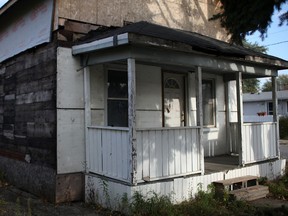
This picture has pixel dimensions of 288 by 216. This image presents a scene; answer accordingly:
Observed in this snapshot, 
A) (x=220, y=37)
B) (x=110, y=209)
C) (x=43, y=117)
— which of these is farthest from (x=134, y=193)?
(x=220, y=37)

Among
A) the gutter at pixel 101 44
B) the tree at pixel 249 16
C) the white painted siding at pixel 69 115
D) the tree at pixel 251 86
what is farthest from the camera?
the tree at pixel 251 86

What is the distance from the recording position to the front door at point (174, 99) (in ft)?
30.8

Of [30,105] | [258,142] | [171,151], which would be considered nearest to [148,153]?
[171,151]

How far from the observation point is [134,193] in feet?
19.9

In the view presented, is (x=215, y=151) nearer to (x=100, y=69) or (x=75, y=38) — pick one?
(x=100, y=69)

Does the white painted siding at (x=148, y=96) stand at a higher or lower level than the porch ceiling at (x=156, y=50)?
lower

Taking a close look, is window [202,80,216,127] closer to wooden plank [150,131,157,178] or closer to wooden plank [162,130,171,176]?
wooden plank [162,130,171,176]

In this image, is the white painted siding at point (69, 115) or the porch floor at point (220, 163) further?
the porch floor at point (220, 163)

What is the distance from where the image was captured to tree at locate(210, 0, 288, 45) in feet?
17.6

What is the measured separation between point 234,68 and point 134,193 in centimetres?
393

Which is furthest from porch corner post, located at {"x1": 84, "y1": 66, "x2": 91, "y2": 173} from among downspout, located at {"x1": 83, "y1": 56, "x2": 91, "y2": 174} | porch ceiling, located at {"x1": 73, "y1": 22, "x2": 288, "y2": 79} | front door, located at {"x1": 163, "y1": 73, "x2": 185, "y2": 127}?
front door, located at {"x1": 163, "y1": 73, "x2": 185, "y2": 127}

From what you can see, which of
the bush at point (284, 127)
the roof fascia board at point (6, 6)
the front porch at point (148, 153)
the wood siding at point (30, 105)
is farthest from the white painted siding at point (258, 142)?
the bush at point (284, 127)

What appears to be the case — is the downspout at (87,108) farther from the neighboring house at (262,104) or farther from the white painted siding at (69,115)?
the neighboring house at (262,104)

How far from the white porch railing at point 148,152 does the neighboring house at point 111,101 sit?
0.8 inches
